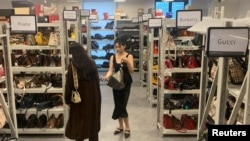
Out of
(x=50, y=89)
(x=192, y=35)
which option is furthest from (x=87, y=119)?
(x=192, y=35)

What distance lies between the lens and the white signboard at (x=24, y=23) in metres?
4.06

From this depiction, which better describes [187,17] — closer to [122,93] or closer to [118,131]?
[122,93]

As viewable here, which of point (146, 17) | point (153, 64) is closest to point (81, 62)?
point (153, 64)

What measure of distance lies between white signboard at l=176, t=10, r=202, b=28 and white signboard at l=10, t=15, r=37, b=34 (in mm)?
2152

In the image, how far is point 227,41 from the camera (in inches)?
70.9

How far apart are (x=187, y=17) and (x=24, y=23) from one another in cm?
243

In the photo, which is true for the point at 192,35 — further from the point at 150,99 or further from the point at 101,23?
the point at 101,23

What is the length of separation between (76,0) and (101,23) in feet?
5.02

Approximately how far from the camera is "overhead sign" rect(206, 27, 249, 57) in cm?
180

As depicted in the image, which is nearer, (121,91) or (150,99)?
(121,91)

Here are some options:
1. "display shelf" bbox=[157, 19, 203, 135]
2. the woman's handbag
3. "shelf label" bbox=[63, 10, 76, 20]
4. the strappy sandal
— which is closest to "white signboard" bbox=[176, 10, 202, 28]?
"display shelf" bbox=[157, 19, 203, 135]

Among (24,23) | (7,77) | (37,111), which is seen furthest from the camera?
(37,111)

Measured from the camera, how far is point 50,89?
179 inches

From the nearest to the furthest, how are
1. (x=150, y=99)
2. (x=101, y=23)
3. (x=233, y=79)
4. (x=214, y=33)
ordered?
(x=214, y=33), (x=233, y=79), (x=150, y=99), (x=101, y=23)
